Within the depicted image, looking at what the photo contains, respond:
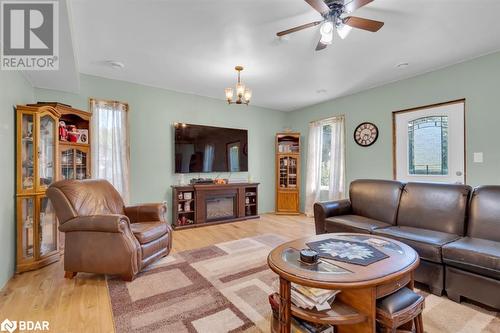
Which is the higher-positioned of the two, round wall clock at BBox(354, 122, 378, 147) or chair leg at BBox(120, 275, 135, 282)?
round wall clock at BBox(354, 122, 378, 147)

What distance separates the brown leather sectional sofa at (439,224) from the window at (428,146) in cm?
103

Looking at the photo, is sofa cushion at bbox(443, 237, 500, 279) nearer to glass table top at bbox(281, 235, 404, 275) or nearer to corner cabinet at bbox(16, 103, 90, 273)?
glass table top at bbox(281, 235, 404, 275)

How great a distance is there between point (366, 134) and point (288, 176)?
1914 mm

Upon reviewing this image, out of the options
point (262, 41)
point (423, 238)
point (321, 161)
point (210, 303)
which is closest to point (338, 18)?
point (262, 41)

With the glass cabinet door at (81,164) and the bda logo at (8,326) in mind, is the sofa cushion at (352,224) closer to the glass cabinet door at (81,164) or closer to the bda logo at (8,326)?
the bda logo at (8,326)

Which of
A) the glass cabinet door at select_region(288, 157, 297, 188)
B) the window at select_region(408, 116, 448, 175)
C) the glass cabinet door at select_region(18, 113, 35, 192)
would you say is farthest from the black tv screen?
the window at select_region(408, 116, 448, 175)

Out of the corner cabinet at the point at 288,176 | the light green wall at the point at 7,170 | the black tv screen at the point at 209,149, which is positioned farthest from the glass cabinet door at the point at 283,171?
the light green wall at the point at 7,170

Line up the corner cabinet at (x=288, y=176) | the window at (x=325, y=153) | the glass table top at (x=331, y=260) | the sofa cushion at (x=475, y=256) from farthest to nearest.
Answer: the corner cabinet at (x=288, y=176)
the window at (x=325, y=153)
the sofa cushion at (x=475, y=256)
the glass table top at (x=331, y=260)

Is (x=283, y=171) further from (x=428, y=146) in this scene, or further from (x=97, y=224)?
(x=97, y=224)

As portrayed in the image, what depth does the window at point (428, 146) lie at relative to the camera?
11.5ft

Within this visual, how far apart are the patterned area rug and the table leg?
1.09ft

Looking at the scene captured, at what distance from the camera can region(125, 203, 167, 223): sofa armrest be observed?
298 centimetres

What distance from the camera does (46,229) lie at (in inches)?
111

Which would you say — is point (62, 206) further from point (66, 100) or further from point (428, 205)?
point (428, 205)
